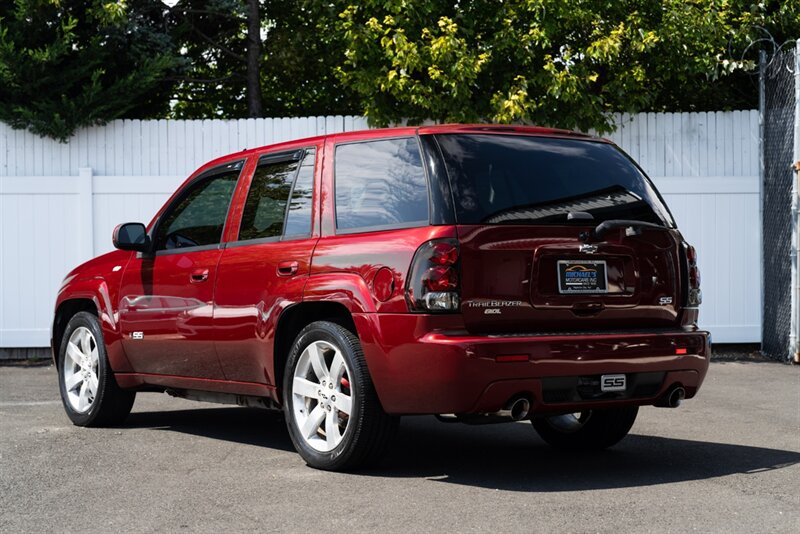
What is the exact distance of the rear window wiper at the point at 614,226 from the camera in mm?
6254

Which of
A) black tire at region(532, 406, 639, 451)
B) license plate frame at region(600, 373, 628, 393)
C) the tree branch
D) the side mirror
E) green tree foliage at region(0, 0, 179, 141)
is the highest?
the tree branch

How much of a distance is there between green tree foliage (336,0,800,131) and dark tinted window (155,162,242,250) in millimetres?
5702

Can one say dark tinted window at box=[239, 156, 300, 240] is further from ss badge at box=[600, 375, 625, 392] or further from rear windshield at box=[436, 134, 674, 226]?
ss badge at box=[600, 375, 625, 392]

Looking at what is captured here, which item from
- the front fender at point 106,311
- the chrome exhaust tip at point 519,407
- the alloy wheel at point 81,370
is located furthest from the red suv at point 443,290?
the alloy wheel at point 81,370

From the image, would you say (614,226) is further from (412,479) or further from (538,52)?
(538,52)

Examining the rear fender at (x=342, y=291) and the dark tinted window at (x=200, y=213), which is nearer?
the rear fender at (x=342, y=291)

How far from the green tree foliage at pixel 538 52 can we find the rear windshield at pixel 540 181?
673cm

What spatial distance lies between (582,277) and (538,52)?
8.23 m

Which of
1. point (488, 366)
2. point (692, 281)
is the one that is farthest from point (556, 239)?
point (692, 281)

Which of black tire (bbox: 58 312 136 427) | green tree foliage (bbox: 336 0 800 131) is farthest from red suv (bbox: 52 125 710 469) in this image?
green tree foliage (bbox: 336 0 800 131)

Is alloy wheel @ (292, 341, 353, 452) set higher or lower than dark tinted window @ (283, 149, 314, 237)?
lower

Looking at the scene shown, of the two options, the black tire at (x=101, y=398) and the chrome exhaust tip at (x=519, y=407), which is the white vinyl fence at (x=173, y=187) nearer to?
the black tire at (x=101, y=398)

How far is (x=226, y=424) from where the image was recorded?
8.88 meters

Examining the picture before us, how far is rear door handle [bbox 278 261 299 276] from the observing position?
669cm
